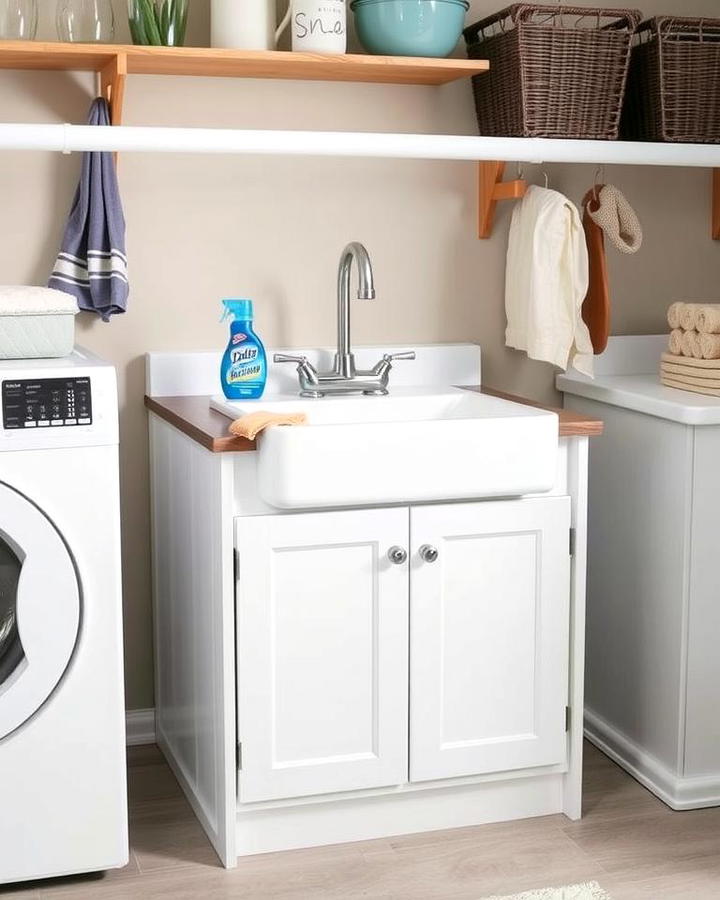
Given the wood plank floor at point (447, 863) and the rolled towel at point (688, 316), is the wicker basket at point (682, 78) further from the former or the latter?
the wood plank floor at point (447, 863)

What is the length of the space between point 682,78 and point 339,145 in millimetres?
868

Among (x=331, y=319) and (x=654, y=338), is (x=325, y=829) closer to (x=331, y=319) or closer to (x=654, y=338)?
(x=331, y=319)

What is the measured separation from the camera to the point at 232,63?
2623 mm

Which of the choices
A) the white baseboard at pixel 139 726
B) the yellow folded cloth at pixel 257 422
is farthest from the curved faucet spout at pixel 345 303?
the white baseboard at pixel 139 726

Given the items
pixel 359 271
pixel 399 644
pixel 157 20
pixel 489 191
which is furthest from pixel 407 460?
pixel 157 20

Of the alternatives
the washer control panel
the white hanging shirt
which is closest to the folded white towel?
the washer control panel

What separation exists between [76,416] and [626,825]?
54.8 inches

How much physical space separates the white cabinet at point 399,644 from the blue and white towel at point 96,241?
0.69 metres

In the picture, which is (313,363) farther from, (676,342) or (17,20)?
(17,20)

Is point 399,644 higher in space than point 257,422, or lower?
lower

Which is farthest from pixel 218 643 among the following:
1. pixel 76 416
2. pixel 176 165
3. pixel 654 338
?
pixel 654 338

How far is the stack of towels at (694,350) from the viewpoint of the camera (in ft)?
8.82

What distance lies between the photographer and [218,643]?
7.73ft

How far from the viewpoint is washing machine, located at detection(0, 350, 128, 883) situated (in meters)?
2.18
